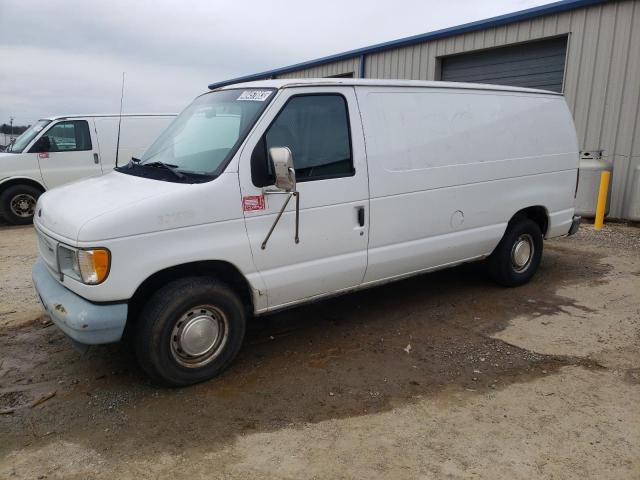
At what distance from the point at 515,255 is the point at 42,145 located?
9.02 m

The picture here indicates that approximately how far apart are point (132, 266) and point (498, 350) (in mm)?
2916

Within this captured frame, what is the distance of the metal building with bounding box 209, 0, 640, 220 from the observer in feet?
29.8

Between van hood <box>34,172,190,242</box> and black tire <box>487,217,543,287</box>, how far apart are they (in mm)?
3587

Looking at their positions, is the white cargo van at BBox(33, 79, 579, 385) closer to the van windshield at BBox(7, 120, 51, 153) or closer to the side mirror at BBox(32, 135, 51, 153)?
the side mirror at BBox(32, 135, 51, 153)

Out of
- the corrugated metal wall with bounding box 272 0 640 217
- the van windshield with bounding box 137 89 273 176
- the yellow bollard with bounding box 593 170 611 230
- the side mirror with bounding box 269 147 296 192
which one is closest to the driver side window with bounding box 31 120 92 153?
the van windshield with bounding box 137 89 273 176

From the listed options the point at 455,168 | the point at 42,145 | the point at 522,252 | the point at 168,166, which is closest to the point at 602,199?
the point at 522,252

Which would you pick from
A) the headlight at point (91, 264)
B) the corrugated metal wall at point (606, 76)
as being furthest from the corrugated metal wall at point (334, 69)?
the headlight at point (91, 264)

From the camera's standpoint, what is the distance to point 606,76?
30.7ft

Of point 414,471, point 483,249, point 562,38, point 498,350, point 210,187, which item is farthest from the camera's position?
point 562,38

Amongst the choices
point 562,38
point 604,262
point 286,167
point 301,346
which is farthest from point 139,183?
point 562,38

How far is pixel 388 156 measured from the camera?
14.0ft

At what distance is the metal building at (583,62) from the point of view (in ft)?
29.8

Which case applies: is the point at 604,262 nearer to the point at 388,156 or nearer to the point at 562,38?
the point at 388,156

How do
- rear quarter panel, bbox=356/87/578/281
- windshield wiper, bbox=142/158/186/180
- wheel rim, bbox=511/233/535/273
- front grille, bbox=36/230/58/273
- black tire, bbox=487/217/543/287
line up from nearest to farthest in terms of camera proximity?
1. front grille, bbox=36/230/58/273
2. windshield wiper, bbox=142/158/186/180
3. rear quarter panel, bbox=356/87/578/281
4. black tire, bbox=487/217/543/287
5. wheel rim, bbox=511/233/535/273
